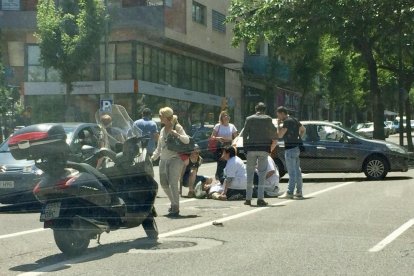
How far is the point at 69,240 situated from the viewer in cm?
837

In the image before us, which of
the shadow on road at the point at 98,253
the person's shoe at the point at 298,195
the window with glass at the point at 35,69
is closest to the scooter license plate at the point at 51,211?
the shadow on road at the point at 98,253

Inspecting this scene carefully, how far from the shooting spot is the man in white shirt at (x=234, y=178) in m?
14.5

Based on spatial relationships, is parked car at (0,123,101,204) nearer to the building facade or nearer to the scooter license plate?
the scooter license plate

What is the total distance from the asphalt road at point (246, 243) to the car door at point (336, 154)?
521 cm

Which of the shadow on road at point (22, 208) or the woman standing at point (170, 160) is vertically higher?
the woman standing at point (170, 160)

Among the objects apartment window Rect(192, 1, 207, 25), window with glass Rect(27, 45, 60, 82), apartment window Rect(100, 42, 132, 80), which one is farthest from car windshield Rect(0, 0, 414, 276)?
apartment window Rect(192, 1, 207, 25)

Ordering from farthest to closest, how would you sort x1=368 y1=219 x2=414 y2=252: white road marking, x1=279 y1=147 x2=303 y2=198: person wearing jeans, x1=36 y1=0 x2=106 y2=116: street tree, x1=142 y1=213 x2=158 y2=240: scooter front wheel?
x1=36 y1=0 x2=106 y2=116: street tree < x1=279 y1=147 x2=303 y2=198: person wearing jeans < x1=142 y1=213 x2=158 y2=240: scooter front wheel < x1=368 y1=219 x2=414 y2=252: white road marking

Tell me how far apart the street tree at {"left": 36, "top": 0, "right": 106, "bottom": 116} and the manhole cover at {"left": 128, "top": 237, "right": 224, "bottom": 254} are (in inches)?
857

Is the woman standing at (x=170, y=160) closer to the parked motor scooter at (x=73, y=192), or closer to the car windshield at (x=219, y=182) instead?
the car windshield at (x=219, y=182)

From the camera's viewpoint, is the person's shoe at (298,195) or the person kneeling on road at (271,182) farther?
the person kneeling on road at (271,182)

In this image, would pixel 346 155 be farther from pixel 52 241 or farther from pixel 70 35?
pixel 70 35

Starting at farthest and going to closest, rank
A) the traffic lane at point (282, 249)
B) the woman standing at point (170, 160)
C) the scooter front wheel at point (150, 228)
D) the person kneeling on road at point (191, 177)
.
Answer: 1. the person kneeling on road at point (191, 177)
2. the woman standing at point (170, 160)
3. the scooter front wheel at point (150, 228)
4. the traffic lane at point (282, 249)

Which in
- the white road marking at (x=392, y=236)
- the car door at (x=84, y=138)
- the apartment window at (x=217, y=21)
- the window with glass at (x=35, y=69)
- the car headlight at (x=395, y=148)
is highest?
the apartment window at (x=217, y=21)

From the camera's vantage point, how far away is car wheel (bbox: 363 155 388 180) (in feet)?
61.9
